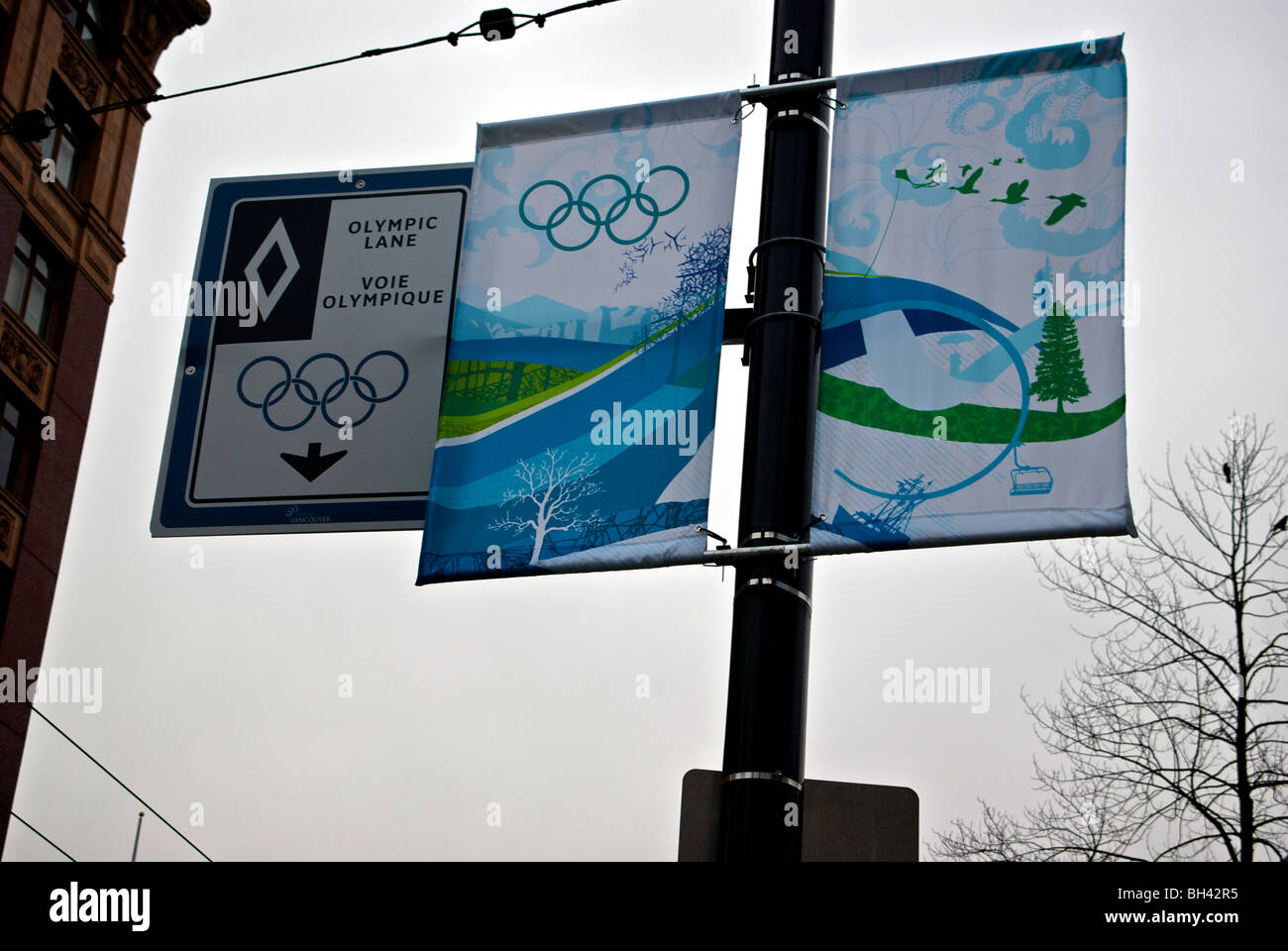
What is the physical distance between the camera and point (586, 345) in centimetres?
648

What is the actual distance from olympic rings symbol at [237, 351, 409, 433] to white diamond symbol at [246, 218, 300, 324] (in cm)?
33

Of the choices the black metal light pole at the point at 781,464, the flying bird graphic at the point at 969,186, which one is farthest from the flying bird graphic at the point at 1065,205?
the black metal light pole at the point at 781,464

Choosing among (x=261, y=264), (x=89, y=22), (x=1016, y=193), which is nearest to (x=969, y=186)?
(x=1016, y=193)

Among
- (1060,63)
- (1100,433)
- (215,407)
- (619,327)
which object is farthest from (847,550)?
(215,407)

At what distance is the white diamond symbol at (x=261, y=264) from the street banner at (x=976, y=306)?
9.64ft

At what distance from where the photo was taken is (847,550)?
5355mm

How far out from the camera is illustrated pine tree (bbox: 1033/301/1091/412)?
5.71 meters

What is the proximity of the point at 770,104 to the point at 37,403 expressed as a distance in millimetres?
26774

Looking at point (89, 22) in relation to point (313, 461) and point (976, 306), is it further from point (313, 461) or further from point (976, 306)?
point (976, 306)

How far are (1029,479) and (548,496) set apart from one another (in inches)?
74.7
